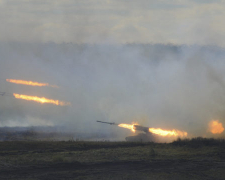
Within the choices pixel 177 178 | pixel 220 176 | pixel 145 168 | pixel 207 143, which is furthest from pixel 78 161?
pixel 207 143

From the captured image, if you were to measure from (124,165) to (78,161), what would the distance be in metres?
4.39

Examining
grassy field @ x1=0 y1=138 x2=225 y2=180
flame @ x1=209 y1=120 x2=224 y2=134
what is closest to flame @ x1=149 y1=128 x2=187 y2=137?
flame @ x1=209 y1=120 x2=224 y2=134

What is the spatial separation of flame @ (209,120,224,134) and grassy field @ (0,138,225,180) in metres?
9.99

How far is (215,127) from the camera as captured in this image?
184 feet

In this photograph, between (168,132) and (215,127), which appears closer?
(168,132)

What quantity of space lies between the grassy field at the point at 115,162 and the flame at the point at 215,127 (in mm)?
9995

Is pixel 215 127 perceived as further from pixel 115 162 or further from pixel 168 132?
pixel 115 162

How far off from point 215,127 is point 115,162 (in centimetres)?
2721

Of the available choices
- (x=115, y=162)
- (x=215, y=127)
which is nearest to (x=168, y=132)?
(x=215, y=127)

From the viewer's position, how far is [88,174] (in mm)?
27891

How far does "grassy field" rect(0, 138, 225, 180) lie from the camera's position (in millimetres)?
27938

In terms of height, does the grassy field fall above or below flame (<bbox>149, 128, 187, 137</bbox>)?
below

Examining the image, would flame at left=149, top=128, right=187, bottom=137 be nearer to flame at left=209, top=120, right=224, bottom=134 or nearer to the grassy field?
flame at left=209, top=120, right=224, bottom=134

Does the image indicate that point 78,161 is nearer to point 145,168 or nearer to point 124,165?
point 124,165
